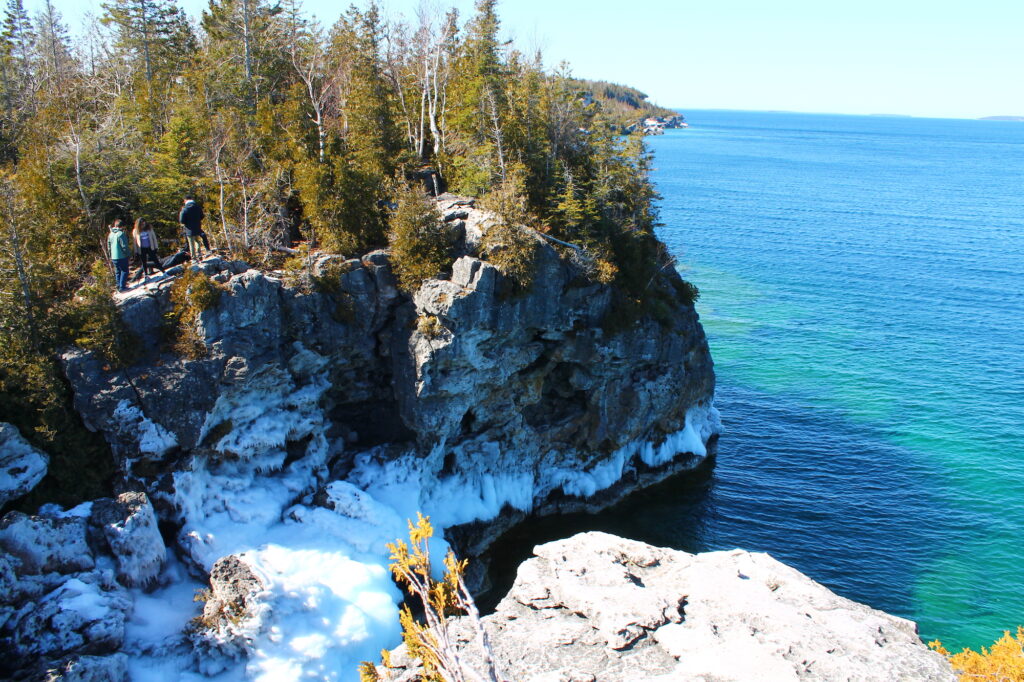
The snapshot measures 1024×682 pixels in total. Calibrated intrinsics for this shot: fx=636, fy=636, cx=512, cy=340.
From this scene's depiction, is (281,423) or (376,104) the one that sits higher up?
(376,104)

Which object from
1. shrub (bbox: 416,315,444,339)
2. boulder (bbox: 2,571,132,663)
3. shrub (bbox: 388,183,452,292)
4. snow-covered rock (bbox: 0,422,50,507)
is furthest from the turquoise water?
snow-covered rock (bbox: 0,422,50,507)

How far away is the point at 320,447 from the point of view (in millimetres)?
29469

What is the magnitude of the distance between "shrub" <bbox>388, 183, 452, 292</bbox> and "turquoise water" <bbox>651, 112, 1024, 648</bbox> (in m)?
17.5

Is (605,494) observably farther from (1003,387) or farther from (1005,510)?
(1003,387)

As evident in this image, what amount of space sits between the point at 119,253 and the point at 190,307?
3323mm

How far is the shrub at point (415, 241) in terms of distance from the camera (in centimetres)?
2880

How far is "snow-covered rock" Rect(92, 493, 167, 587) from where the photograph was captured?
22141mm

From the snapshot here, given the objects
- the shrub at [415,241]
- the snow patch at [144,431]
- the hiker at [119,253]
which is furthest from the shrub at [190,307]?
the shrub at [415,241]

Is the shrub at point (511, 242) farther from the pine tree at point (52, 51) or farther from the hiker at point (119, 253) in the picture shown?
the pine tree at point (52, 51)

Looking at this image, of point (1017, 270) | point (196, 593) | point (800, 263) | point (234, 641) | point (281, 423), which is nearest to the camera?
point (234, 641)

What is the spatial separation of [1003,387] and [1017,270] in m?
36.0

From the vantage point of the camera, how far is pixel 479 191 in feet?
110

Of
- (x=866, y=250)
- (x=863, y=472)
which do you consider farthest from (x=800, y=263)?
(x=863, y=472)

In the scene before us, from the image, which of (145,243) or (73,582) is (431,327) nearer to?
(145,243)
